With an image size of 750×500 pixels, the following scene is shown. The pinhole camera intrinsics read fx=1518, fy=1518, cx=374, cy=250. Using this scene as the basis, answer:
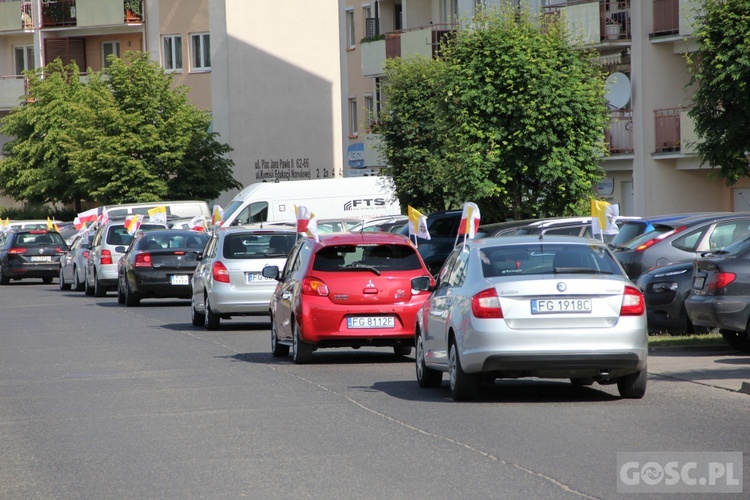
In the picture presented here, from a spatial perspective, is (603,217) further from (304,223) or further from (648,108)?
(648,108)

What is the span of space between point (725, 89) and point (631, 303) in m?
14.6

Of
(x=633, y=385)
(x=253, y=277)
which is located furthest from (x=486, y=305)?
(x=253, y=277)

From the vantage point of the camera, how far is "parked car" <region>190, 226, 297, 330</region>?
2345 centimetres

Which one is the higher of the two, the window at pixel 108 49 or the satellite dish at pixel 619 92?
the window at pixel 108 49

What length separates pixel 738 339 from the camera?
17500 millimetres

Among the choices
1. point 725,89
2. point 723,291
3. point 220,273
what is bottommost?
point 220,273

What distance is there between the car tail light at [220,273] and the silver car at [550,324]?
10.9 m

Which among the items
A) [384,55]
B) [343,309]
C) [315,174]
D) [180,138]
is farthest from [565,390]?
[315,174]

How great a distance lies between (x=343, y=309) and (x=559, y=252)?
4.43 m

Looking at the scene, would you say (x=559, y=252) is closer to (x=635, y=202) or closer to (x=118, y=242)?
(x=118, y=242)

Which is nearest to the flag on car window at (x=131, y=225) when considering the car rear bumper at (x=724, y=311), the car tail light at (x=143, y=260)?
the car tail light at (x=143, y=260)

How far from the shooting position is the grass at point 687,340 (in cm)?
1822

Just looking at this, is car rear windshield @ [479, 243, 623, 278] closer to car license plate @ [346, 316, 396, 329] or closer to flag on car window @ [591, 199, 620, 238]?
car license plate @ [346, 316, 396, 329]
